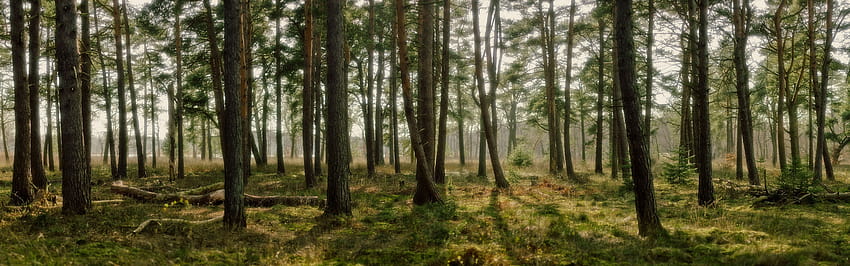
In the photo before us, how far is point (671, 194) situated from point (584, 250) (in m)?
9.16

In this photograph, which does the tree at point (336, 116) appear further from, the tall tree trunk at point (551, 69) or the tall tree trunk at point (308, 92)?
the tall tree trunk at point (551, 69)

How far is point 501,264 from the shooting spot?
5.82 metres

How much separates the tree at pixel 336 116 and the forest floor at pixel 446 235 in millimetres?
564

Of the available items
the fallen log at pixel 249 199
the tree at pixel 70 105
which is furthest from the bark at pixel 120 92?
the tree at pixel 70 105

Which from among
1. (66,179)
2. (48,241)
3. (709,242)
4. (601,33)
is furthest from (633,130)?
(601,33)

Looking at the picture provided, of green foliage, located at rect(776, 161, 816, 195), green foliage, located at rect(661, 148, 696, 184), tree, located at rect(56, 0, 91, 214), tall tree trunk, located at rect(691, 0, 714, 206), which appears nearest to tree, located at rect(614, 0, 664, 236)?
tall tree trunk, located at rect(691, 0, 714, 206)

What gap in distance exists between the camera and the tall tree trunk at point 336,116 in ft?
30.7

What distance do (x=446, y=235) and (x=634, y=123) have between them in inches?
149

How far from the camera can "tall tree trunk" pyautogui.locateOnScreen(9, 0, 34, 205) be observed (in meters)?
10.3

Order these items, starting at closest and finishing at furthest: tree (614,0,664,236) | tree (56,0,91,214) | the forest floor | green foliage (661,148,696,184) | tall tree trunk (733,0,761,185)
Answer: the forest floor
tree (614,0,664,236)
tree (56,0,91,214)
tall tree trunk (733,0,761,185)
green foliage (661,148,696,184)

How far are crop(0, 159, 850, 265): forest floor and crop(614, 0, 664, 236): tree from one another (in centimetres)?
43

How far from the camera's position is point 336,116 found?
31.0ft

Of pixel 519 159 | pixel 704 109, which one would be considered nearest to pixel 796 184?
pixel 704 109

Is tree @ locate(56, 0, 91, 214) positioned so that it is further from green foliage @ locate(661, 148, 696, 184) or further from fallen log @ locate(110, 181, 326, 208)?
green foliage @ locate(661, 148, 696, 184)
